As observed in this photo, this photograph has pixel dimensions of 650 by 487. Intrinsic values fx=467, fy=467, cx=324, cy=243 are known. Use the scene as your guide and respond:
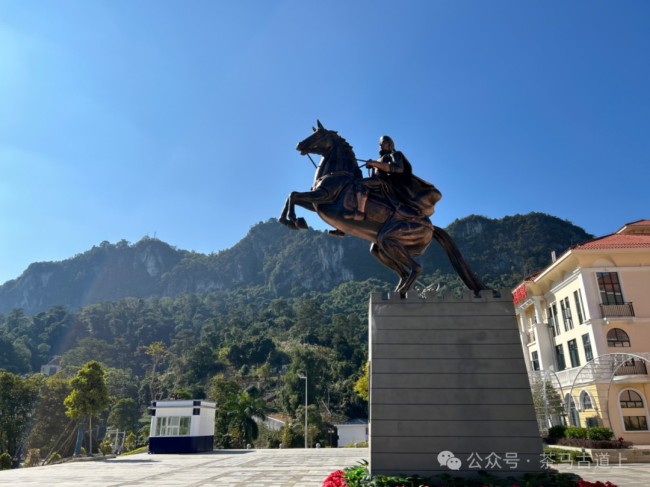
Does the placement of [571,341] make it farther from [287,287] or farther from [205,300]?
[205,300]

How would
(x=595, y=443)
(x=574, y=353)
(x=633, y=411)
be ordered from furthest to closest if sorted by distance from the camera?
(x=574, y=353) → (x=633, y=411) → (x=595, y=443)

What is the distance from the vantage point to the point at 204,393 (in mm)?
67562

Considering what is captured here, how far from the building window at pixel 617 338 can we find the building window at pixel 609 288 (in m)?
1.51

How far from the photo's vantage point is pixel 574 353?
2669 cm

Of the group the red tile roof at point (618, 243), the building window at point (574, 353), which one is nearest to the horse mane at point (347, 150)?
the red tile roof at point (618, 243)

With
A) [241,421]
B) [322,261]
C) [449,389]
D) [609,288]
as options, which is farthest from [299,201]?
[322,261]

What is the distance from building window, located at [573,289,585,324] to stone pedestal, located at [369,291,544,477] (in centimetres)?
2073

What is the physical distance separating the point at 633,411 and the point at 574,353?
4601mm

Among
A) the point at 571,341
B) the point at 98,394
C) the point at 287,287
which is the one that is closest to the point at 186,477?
the point at 98,394

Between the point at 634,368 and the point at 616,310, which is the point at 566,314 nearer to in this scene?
the point at 616,310

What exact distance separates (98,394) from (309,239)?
14292cm

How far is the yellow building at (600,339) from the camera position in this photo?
872 inches

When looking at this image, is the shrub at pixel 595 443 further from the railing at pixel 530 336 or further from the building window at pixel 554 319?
the railing at pixel 530 336

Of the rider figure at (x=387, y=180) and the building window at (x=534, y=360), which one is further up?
Result: the rider figure at (x=387, y=180)
